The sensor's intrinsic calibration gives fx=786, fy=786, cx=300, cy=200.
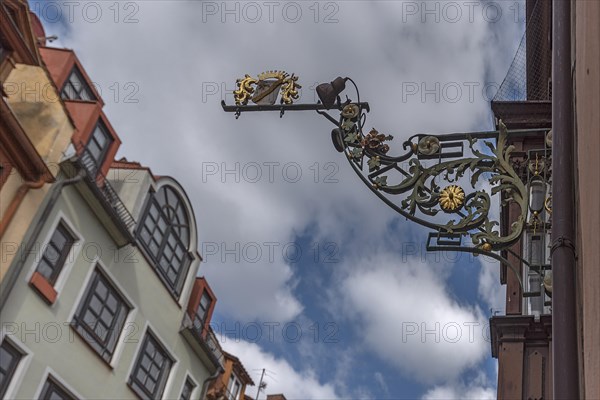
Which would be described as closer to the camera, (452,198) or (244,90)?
(452,198)

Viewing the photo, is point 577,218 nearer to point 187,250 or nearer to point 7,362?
point 7,362

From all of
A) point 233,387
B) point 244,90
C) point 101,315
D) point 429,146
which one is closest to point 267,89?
point 244,90

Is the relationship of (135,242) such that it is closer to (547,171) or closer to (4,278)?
(4,278)

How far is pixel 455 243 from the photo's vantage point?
17.5 ft

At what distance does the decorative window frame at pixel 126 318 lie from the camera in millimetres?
21516

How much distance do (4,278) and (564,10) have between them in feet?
53.1

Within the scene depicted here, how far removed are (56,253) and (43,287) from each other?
4.38 feet

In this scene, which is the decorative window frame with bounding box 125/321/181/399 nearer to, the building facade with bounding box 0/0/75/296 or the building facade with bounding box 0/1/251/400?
the building facade with bounding box 0/1/251/400

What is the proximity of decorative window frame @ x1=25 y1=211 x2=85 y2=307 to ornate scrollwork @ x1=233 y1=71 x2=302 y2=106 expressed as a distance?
48.5 ft

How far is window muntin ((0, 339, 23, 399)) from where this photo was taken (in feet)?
60.2

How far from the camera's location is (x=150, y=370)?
25.8 m

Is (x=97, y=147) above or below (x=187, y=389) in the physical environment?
above

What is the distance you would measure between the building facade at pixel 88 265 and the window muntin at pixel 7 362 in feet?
0.11

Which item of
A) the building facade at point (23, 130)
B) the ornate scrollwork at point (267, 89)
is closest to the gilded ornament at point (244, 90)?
the ornate scrollwork at point (267, 89)
